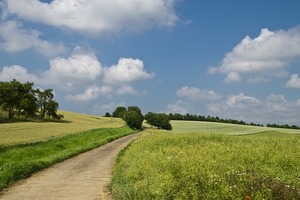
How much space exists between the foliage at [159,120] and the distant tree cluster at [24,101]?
44.3 metres

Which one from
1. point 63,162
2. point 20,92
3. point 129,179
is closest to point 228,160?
point 129,179

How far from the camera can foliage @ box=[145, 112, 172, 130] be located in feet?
482

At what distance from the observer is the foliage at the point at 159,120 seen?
482 feet

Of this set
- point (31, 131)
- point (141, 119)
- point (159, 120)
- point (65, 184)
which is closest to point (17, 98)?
point (31, 131)

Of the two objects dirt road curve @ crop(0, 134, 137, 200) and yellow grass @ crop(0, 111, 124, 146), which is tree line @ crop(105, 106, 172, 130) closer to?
yellow grass @ crop(0, 111, 124, 146)

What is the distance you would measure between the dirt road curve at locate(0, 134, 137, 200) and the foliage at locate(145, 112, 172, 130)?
4699 inches

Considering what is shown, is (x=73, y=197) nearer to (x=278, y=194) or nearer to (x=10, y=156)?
(x=278, y=194)

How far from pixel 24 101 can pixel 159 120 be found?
215ft

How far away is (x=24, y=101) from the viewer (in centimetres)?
9906

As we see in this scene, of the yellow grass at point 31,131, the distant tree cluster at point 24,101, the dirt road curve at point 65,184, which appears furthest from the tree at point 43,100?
the dirt road curve at point 65,184

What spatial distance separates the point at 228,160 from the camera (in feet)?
49.3

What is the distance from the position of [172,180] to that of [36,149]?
2601 cm

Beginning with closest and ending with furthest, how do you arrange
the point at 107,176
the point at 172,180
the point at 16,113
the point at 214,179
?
the point at 214,179
the point at 172,180
the point at 107,176
the point at 16,113

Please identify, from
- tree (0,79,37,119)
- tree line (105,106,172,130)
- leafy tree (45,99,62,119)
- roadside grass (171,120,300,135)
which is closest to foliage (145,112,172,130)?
tree line (105,106,172,130)
